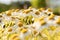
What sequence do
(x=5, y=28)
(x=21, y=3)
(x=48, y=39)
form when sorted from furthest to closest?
(x=21, y=3) < (x=5, y=28) < (x=48, y=39)

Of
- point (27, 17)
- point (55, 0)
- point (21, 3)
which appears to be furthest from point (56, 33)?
point (21, 3)

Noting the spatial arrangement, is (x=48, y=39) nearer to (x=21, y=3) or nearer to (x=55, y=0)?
(x=55, y=0)

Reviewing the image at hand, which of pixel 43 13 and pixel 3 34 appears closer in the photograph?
pixel 3 34

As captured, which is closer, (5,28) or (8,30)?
(8,30)

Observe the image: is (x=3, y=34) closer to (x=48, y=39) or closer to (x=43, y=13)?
(x=48, y=39)

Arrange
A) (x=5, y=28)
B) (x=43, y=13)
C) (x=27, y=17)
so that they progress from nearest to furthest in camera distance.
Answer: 1. (x=5, y=28)
2. (x=27, y=17)
3. (x=43, y=13)

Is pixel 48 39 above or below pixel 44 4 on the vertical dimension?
above

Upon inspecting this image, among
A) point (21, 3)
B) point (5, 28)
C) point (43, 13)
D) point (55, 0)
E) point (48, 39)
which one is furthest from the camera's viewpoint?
point (21, 3)

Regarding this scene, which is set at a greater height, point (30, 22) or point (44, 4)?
point (30, 22)

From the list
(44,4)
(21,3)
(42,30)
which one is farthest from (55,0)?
(42,30)
